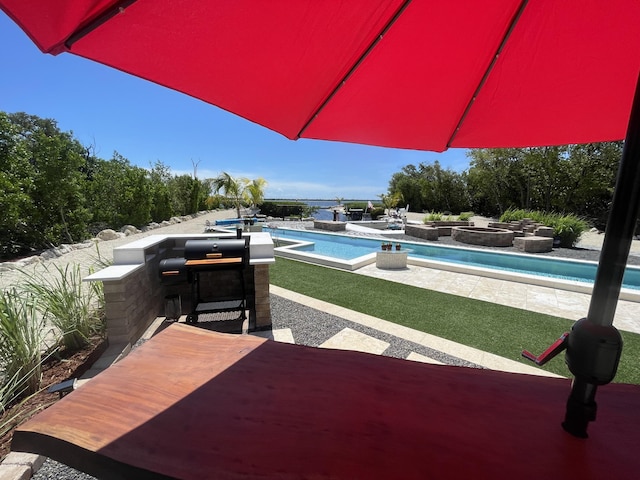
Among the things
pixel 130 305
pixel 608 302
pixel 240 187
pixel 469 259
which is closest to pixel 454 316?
pixel 608 302

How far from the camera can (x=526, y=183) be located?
25031 millimetres

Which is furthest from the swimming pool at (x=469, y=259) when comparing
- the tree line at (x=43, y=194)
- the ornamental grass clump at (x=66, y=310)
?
the tree line at (x=43, y=194)

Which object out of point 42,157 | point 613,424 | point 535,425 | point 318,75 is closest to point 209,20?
point 318,75

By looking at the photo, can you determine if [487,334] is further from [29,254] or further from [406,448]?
[29,254]

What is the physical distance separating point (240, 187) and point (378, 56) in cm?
2230

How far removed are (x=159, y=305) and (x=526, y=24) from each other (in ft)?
15.6

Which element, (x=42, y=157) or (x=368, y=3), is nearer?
(x=368, y=3)

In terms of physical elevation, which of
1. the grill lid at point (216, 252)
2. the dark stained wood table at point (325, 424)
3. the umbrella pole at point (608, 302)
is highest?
the umbrella pole at point (608, 302)

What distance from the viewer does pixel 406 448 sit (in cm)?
76

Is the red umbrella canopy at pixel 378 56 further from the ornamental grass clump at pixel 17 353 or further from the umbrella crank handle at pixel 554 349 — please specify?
the ornamental grass clump at pixel 17 353

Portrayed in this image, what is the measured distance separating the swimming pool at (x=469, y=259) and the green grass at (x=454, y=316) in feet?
5.44

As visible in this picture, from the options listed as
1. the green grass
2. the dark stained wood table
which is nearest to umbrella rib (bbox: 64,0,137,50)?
the dark stained wood table

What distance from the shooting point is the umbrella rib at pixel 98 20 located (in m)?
0.92

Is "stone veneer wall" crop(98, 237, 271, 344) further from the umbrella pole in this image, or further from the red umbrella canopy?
the umbrella pole
